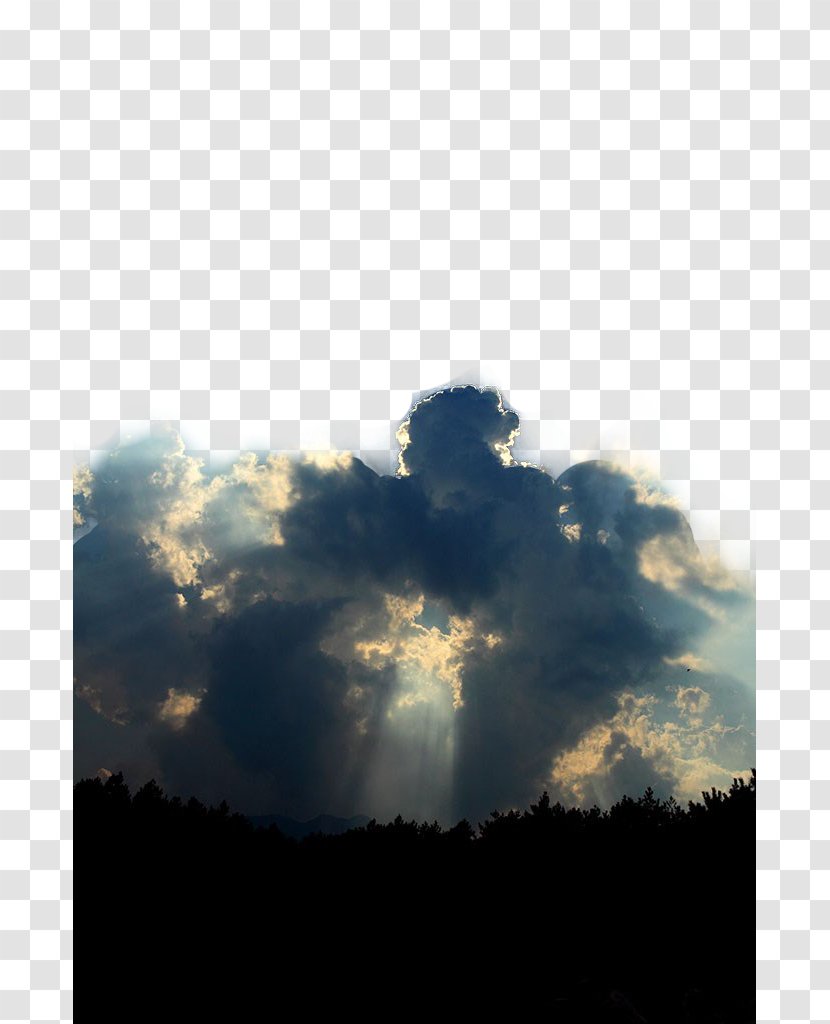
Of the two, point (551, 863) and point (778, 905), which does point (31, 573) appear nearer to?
point (778, 905)

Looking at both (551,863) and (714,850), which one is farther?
(551,863)

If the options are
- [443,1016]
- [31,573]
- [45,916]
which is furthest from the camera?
[443,1016]

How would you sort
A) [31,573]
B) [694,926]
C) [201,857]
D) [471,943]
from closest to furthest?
[31,573] < [694,926] < [471,943] < [201,857]

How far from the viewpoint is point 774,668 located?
1138 centimetres

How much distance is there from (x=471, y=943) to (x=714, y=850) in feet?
29.4

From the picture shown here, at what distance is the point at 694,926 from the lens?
752 inches

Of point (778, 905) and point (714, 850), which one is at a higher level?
point (778, 905)

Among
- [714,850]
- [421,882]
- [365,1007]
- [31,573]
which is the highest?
[31,573]

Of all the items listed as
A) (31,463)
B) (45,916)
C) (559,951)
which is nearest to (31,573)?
(31,463)

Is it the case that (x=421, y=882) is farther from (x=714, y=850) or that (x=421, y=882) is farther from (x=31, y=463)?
(x=31, y=463)

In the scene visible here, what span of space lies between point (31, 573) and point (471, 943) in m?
18.6

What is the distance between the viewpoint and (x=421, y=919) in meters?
21.9

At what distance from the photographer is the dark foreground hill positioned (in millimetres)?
17109

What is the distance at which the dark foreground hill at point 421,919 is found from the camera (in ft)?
56.1
